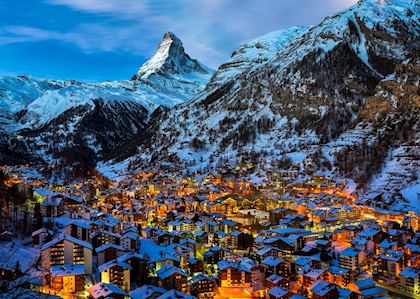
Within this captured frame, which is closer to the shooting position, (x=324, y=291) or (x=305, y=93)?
(x=324, y=291)

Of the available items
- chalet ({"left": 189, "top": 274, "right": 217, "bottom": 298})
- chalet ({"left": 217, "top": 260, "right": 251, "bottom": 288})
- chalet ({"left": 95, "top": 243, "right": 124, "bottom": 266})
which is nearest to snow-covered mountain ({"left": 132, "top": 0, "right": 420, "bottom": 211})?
chalet ({"left": 217, "top": 260, "right": 251, "bottom": 288})

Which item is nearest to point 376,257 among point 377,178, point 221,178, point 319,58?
point 377,178

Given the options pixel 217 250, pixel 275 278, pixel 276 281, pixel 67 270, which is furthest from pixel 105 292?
pixel 217 250

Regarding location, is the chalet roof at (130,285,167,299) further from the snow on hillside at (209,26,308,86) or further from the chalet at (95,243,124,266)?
the snow on hillside at (209,26,308,86)

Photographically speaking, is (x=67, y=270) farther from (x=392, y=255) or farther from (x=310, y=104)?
(x=310, y=104)

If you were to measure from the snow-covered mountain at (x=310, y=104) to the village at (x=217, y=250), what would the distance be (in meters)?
27.3

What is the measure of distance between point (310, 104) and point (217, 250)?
2919 inches

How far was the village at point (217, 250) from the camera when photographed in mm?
32469

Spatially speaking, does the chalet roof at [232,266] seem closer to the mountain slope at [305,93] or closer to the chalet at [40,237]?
the chalet at [40,237]

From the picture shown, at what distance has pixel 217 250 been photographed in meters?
42.3

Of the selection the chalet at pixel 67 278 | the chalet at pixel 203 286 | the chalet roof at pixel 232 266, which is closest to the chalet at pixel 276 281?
the chalet roof at pixel 232 266

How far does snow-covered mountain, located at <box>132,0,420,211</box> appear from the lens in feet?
318

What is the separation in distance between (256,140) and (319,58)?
28.3 m

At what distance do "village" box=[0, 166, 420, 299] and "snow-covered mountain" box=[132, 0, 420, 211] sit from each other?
89.6ft
